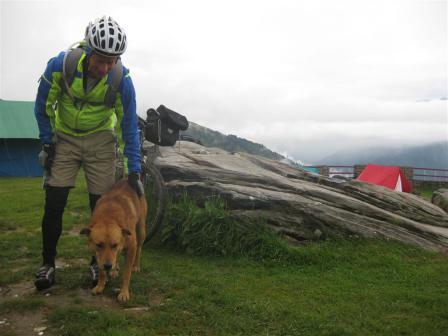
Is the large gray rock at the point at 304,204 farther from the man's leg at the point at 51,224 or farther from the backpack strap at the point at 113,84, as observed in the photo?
the backpack strap at the point at 113,84

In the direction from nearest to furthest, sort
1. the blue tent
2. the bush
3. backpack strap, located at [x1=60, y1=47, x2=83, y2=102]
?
backpack strap, located at [x1=60, y1=47, x2=83, y2=102]
the bush
the blue tent

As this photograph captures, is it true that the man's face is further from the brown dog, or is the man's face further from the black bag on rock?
the black bag on rock

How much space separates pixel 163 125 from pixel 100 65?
11.9ft

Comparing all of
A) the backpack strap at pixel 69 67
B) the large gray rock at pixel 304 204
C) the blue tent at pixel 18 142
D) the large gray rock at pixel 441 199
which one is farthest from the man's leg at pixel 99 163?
the blue tent at pixel 18 142

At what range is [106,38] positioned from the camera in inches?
185

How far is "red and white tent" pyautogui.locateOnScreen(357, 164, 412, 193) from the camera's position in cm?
1981

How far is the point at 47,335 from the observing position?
13.1 ft

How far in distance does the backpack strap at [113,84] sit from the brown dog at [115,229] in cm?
123

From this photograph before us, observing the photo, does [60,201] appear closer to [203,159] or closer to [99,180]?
[99,180]

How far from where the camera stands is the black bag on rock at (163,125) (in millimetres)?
8328

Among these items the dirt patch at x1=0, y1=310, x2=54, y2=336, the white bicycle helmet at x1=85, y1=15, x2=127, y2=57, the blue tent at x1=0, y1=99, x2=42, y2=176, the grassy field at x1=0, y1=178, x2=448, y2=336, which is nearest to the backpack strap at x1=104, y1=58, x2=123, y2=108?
the white bicycle helmet at x1=85, y1=15, x2=127, y2=57

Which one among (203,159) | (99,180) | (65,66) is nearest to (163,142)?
(203,159)

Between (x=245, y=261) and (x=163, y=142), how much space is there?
3.09 m

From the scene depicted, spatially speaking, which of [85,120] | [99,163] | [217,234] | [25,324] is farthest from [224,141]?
[25,324]
